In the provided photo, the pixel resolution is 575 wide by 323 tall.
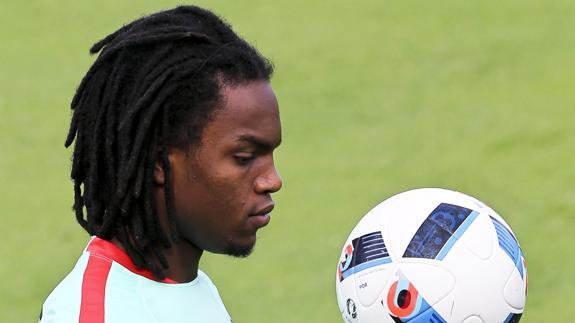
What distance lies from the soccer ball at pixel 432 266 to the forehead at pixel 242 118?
128 centimetres

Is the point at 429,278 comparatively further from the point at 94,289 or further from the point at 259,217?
the point at 94,289

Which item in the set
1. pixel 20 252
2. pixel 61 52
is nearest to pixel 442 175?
pixel 20 252

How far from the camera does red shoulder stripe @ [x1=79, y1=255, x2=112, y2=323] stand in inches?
147

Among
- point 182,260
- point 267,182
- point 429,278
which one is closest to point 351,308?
point 429,278

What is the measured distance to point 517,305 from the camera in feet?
16.8

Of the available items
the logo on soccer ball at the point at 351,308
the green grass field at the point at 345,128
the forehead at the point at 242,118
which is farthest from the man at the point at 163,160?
the green grass field at the point at 345,128

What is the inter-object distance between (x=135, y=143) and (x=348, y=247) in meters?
1.57

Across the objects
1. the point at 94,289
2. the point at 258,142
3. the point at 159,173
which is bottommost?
the point at 94,289

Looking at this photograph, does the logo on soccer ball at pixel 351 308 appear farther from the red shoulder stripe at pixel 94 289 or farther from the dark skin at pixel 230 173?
the red shoulder stripe at pixel 94 289

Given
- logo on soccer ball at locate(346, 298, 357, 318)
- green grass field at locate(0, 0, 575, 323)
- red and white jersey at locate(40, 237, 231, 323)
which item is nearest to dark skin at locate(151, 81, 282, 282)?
red and white jersey at locate(40, 237, 231, 323)

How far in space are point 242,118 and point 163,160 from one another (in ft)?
0.88

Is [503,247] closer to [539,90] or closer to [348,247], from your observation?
[348,247]

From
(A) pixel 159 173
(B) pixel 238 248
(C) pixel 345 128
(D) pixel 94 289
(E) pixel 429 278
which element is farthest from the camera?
(C) pixel 345 128

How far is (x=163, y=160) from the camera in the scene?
3.92 meters
